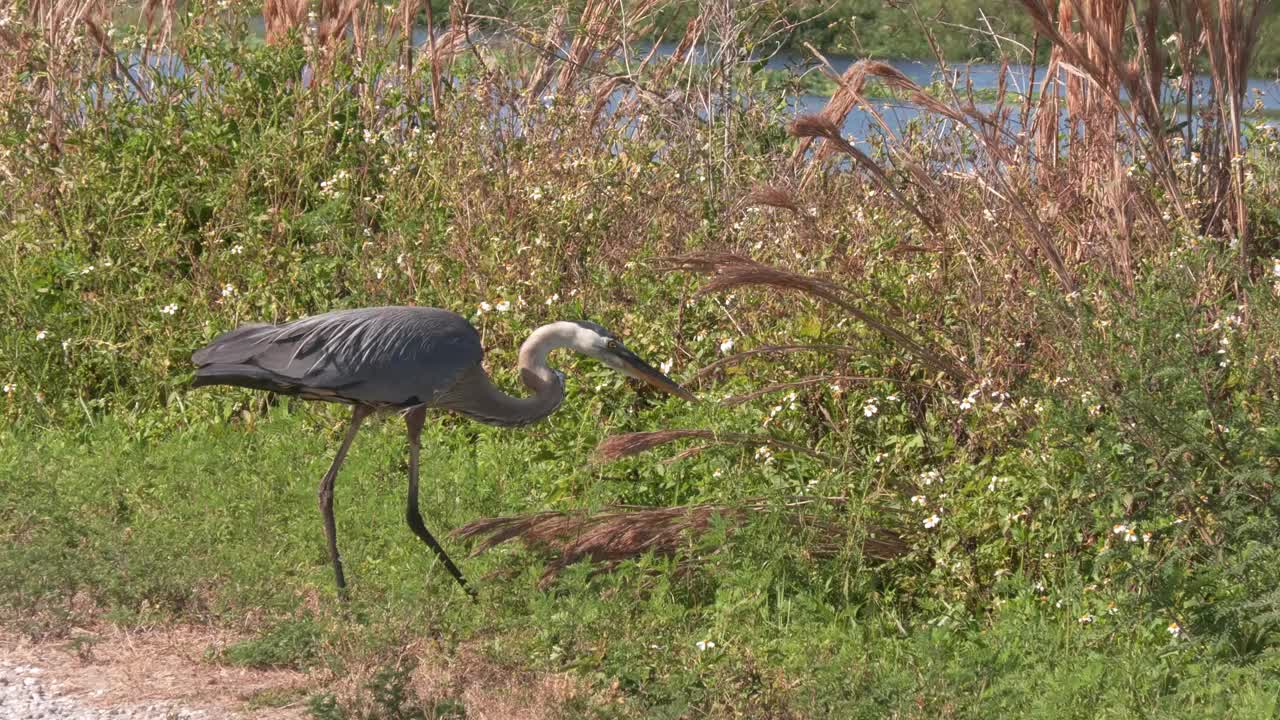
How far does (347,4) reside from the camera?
29.2 feet

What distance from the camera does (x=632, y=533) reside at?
17.4 ft

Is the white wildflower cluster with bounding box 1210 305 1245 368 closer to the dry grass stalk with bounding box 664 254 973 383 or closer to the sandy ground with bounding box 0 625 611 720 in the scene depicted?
the dry grass stalk with bounding box 664 254 973 383

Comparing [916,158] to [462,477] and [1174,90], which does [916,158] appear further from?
[462,477]

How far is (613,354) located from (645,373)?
15 centimetres

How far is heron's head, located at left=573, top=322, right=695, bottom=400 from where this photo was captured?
5953 mm

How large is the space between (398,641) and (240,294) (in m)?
3.18

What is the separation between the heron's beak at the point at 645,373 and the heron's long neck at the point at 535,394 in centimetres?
23

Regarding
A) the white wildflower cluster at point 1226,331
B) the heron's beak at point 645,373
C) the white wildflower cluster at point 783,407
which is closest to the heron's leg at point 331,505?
the heron's beak at point 645,373

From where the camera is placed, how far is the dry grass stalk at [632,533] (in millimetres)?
5227

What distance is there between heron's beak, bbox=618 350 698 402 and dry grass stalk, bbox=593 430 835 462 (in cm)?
33

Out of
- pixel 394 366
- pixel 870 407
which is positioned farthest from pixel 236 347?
pixel 870 407

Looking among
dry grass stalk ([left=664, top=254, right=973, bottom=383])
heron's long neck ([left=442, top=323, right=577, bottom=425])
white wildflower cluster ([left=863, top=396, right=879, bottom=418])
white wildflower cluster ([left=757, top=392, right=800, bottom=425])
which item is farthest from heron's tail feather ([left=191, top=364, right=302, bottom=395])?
white wildflower cluster ([left=863, top=396, right=879, bottom=418])

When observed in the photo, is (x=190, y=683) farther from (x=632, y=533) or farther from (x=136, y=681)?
(x=632, y=533)

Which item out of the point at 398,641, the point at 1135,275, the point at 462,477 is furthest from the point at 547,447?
the point at 1135,275
